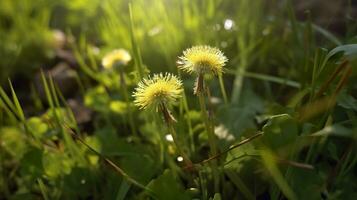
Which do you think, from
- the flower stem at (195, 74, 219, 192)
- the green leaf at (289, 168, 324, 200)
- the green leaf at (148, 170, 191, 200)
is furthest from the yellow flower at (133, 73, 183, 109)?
the green leaf at (289, 168, 324, 200)

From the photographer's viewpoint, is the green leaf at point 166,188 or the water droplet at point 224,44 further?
the water droplet at point 224,44

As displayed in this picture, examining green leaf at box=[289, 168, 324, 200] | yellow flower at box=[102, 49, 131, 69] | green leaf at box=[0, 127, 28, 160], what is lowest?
green leaf at box=[289, 168, 324, 200]

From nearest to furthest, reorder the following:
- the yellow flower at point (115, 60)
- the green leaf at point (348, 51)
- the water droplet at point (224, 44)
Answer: the green leaf at point (348, 51) → the yellow flower at point (115, 60) → the water droplet at point (224, 44)

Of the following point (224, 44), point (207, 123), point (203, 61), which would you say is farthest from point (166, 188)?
point (224, 44)

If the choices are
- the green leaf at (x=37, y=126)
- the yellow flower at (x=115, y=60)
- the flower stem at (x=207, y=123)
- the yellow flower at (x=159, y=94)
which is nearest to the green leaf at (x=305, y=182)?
the flower stem at (x=207, y=123)

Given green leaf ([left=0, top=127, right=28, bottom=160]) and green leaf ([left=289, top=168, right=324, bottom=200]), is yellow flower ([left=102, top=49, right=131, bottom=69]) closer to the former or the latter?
green leaf ([left=0, top=127, right=28, bottom=160])

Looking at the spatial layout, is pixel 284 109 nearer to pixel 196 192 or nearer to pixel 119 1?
pixel 196 192

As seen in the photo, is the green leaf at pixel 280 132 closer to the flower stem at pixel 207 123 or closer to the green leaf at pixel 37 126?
the flower stem at pixel 207 123

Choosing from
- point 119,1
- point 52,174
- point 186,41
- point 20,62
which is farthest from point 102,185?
point 119,1

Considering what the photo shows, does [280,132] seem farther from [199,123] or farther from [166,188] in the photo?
[199,123]
